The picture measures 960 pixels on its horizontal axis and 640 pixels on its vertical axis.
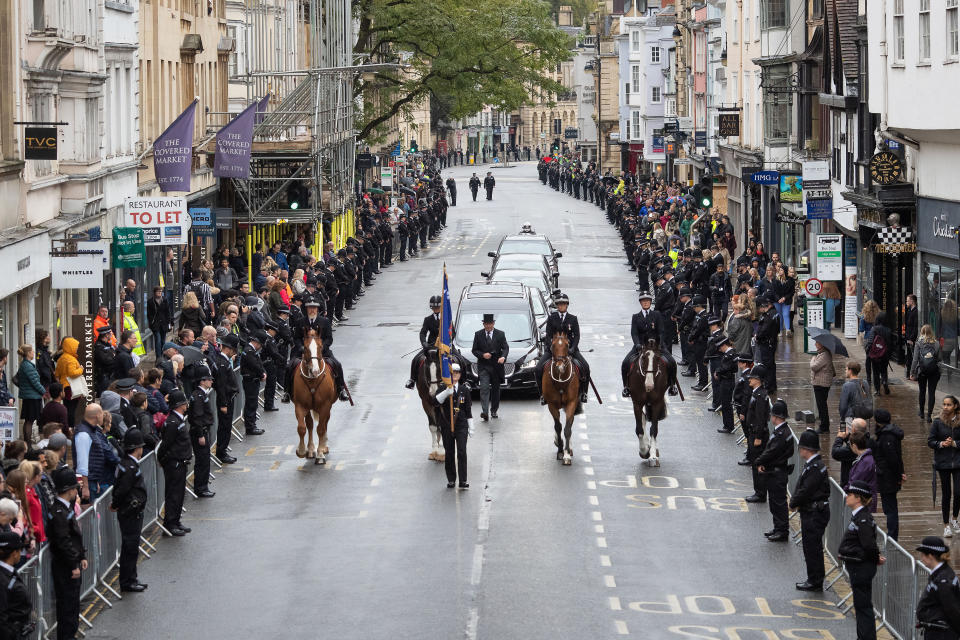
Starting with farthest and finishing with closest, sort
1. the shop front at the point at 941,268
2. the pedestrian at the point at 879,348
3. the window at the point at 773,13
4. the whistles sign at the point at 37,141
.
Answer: the window at the point at 773,13, the shop front at the point at 941,268, the pedestrian at the point at 879,348, the whistles sign at the point at 37,141

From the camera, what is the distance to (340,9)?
6375cm

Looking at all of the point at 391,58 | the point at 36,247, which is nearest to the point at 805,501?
the point at 36,247

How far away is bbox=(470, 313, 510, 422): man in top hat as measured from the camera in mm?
28359

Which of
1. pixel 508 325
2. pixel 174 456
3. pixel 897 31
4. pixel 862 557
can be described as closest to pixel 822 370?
pixel 508 325

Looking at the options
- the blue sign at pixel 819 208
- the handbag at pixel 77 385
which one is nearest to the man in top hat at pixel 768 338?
the blue sign at pixel 819 208

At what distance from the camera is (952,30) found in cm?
2927

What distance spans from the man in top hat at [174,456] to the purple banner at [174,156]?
1611 centimetres

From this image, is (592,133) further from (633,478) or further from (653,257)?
(633,478)

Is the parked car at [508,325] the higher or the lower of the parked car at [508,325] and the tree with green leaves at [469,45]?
the lower

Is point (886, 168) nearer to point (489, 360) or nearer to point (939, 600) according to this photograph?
point (489, 360)

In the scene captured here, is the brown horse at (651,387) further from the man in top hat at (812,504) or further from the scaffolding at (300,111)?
the scaffolding at (300,111)

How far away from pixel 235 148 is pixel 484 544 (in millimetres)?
22315

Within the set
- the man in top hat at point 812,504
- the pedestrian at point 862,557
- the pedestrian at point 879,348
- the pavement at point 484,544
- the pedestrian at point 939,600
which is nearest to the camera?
the pedestrian at point 939,600

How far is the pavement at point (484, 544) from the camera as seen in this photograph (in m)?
16.4
